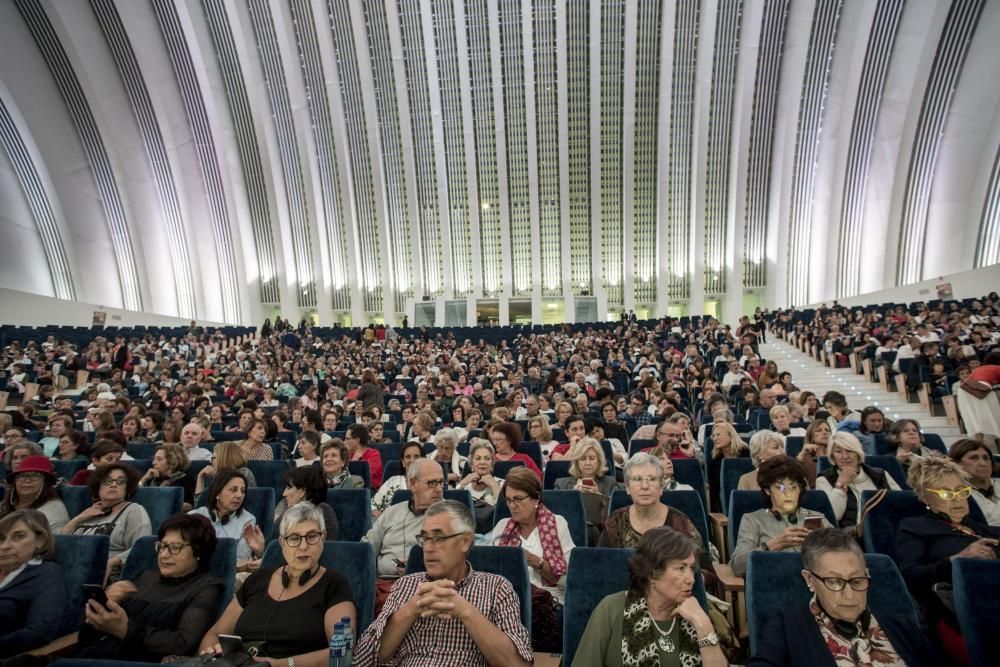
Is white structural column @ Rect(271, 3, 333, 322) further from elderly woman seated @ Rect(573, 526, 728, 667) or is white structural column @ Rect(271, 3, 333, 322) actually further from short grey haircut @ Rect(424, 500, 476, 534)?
elderly woman seated @ Rect(573, 526, 728, 667)

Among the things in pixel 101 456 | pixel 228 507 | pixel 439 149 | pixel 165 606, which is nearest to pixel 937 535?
pixel 165 606

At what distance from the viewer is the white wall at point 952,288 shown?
1526cm

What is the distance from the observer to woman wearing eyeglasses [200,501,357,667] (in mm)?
2414

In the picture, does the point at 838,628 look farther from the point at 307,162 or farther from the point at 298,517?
the point at 307,162

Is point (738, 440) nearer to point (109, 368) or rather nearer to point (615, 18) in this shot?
point (109, 368)

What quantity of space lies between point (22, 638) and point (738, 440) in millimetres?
4917

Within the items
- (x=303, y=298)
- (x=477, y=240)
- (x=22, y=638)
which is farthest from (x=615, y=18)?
(x=22, y=638)

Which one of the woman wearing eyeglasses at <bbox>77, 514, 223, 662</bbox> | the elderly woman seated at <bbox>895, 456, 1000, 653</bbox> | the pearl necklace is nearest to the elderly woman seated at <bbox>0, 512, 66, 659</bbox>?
the woman wearing eyeglasses at <bbox>77, 514, 223, 662</bbox>

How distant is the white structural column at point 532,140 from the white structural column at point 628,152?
3791 mm

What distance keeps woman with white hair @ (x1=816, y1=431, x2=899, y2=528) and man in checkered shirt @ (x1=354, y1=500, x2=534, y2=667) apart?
96.0 inches

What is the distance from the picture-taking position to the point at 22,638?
8.40 ft

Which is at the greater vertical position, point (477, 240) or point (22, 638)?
point (477, 240)

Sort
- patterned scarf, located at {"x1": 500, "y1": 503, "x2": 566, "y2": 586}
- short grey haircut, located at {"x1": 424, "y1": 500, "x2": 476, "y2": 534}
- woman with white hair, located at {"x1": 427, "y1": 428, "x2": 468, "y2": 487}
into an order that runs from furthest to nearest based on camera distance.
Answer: woman with white hair, located at {"x1": 427, "y1": 428, "x2": 468, "y2": 487} → patterned scarf, located at {"x1": 500, "y1": 503, "x2": 566, "y2": 586} → short grey haircut, located at {"x1": 424, "y1": 500, "x2": 476, "y2": 534}

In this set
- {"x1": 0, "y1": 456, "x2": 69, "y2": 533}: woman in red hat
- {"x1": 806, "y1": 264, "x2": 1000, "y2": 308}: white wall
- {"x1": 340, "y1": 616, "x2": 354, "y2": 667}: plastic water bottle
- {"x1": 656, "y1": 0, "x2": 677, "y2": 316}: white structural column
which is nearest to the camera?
{"x1": 340, "y1": 616, "x2": 354, "y2": 667}: plastic water bottle
